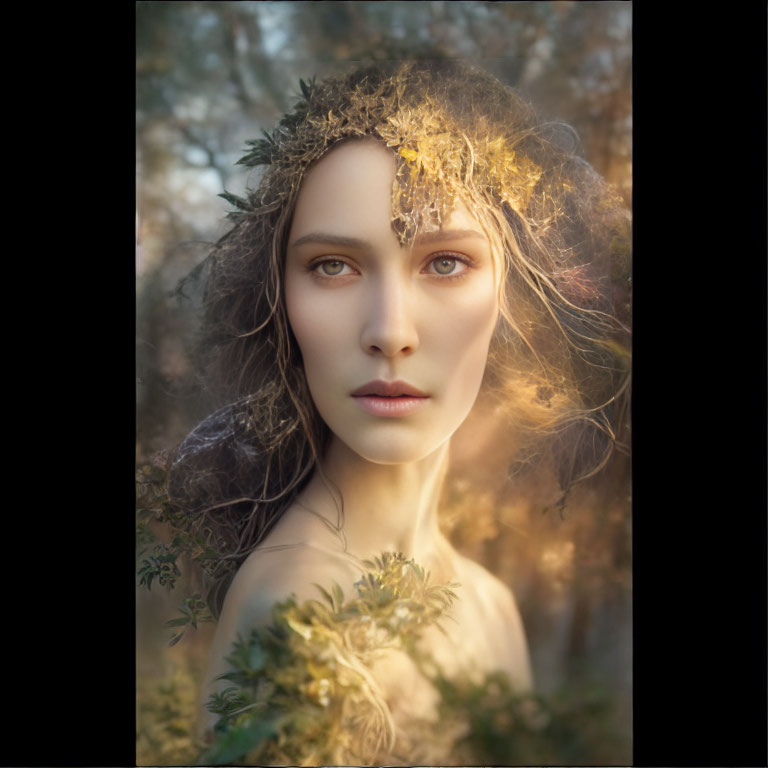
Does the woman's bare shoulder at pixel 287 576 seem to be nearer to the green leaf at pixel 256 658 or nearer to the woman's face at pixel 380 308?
the green leaf at pixel 256 658

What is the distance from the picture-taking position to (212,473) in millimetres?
2959

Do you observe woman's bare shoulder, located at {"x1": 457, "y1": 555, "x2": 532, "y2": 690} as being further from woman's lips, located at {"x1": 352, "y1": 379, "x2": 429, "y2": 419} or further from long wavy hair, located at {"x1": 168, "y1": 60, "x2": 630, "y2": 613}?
woman's lips, located at {"x1": 352, "y1": 379, "x2": 429, "y2": 419}

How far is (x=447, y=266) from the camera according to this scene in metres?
2.81

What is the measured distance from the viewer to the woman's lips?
111 inches

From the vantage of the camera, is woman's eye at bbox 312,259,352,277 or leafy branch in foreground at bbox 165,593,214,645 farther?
leafy branch in foreground at bbox 165,593,214,645

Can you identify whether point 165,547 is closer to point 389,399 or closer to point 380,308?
point 389,399

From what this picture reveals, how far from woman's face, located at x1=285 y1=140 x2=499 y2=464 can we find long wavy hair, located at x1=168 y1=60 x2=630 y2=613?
2.3 inches

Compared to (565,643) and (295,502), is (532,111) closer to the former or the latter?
(295,502)

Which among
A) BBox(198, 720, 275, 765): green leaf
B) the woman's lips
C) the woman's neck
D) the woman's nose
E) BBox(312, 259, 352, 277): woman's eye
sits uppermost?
BBox(312, 259, 352, 277): woman's eye

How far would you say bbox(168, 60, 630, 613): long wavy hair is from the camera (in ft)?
9.35

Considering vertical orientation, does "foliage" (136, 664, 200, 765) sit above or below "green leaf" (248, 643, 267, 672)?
below

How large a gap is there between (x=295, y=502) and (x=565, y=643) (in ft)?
3.32

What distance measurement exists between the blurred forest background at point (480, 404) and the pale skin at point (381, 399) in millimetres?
103

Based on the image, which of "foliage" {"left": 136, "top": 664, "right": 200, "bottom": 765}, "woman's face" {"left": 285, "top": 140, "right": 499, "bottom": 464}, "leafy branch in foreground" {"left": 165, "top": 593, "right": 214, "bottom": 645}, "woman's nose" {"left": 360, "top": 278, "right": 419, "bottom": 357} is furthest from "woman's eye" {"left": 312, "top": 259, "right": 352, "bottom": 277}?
"foliage" {"left": 136, "top": 664, "right": 200, "bottom": 765}
